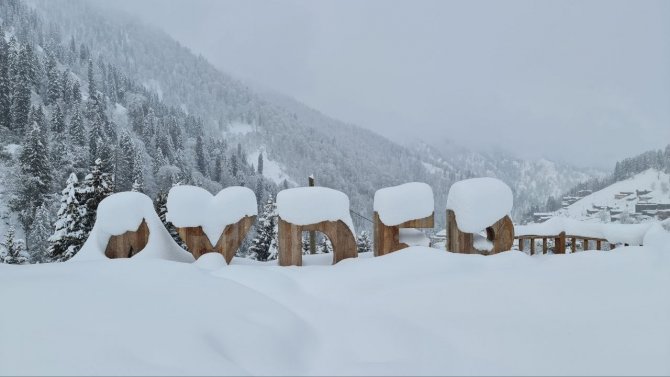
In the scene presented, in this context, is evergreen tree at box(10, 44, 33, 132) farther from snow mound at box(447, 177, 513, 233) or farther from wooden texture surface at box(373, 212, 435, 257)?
snow mound at box(447, 177, 513, 233)

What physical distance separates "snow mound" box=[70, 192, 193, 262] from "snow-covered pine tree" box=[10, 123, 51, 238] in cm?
4748

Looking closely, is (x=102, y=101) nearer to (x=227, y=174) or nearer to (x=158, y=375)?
(x=227, y=174)

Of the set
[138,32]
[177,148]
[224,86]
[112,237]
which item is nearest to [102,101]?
[177,148]

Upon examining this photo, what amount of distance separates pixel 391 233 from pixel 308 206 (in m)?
1.36

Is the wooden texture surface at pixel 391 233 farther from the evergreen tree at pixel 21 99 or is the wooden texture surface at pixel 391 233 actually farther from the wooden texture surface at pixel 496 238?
the evergreen tree at pixel 21 99

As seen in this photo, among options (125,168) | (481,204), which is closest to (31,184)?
(125,168)

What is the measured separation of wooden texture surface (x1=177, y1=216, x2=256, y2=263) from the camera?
5855mm

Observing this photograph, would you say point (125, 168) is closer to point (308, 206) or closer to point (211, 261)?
point (211, 261)

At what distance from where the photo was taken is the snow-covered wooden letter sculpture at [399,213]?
5707 mm

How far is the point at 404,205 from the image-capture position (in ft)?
18.7

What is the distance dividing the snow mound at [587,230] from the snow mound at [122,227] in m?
6.12

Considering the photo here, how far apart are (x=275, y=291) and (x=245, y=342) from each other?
1581 mm

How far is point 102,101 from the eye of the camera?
81.7m

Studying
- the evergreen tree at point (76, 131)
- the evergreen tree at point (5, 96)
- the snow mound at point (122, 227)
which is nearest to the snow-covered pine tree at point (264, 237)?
the snow mound at point (122, 227)
